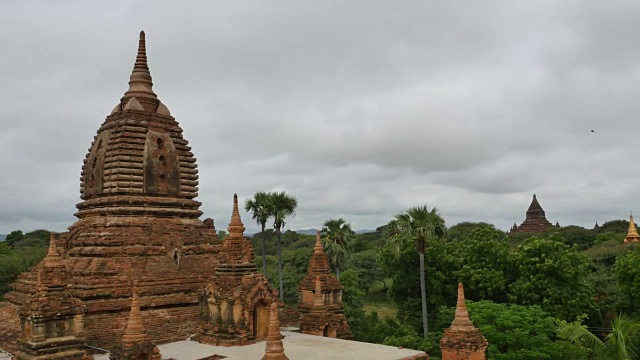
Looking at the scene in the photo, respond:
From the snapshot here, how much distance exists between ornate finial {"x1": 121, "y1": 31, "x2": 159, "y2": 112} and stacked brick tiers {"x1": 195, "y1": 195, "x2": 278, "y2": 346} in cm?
888

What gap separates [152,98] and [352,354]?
15556 mm

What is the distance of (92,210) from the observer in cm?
2483

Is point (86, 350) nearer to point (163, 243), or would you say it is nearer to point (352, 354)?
point (163, 243)

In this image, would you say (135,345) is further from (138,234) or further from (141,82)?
(141,82)

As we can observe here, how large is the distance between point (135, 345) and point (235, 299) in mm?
4231

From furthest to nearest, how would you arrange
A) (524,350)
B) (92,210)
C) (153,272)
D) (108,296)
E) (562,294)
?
1. (562,294)
2. (524,350)
3. (92,210)
4. (153,272)
5. (108,296)

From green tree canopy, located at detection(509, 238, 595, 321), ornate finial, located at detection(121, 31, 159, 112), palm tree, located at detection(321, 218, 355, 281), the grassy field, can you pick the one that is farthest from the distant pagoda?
ornate finial, located at detection(121, 31, 159, 112)

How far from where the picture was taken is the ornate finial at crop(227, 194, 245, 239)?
2180 cm

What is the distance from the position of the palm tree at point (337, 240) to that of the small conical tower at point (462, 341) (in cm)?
2516

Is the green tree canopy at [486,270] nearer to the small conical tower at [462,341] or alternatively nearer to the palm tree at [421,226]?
the palm tree at [421,226]

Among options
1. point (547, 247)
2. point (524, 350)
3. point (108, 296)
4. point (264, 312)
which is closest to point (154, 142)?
point (108, 296)

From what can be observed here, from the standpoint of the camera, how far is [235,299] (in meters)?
20.5

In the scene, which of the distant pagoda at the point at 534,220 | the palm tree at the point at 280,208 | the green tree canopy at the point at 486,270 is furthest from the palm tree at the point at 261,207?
the distant pagoda at the point at 534,220

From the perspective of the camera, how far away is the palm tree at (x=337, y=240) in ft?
148
